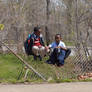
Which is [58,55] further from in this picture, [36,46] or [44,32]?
[44,32]

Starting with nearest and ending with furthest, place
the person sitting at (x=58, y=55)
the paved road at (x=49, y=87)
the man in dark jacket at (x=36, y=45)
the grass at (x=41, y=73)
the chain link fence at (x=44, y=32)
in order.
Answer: the paved road at (x=49, y=87) → the grass at (x=41, y=73) → the chain link fence at (x=44, y=32) → the person sitting at (x=58, y=55) → the man in dark jacket at (x=36, y=45)

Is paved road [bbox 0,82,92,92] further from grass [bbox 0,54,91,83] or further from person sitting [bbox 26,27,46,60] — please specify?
person sitting [bbox 26,27,46,60]

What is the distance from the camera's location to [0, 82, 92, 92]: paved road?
5199mm

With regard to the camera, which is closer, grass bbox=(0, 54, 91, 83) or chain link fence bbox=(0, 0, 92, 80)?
grass bbox=(0, 54, 91, 83)

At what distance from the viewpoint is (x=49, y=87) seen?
545 centimetres

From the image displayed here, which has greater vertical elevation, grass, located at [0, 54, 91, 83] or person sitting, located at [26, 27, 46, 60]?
person sitting, located at [26, 27, 46, 60]

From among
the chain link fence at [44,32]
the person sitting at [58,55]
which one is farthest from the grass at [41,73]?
the person sitting at [58,55]

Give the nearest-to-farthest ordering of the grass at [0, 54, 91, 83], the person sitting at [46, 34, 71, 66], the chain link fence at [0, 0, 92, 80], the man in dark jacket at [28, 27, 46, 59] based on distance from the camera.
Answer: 1. the grass at [0, 54, 91, 83]
2. the chain link fence at [0, 0, 92, 80]
3. the person sitting at [46, 34, 71, 66]
4. the man in dark jacket at [28, 27, 46, 59]

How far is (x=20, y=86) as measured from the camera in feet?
17.8

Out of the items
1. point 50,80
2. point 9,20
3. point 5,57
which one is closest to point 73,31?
point 5,57

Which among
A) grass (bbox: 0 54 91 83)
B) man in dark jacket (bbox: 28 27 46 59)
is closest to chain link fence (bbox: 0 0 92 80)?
grass (bbox: 0 54 91 83)

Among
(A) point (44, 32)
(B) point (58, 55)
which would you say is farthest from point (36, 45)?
(A) point (44, 32)

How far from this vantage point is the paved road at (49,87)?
520 centimetres

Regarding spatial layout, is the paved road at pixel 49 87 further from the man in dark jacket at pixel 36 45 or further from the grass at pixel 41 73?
the man in dark jacket at pixel 36 45
